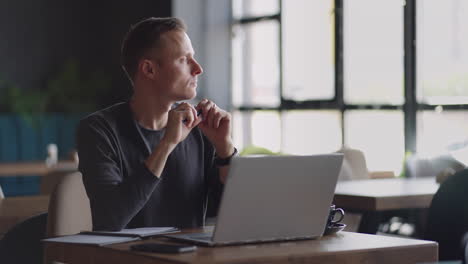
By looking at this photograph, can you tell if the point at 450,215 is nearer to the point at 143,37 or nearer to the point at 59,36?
the point at 143,37

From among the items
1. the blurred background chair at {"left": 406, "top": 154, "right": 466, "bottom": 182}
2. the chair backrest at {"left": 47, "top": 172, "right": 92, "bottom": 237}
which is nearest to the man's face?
the chair backrest at {"left": 47, "top": 172, "right": 92, "bottom": 237}

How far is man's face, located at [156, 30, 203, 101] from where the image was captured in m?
2.68

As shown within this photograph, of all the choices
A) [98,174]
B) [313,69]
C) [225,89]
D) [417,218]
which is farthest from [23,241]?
[225,89]

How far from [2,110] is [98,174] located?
7655 mm

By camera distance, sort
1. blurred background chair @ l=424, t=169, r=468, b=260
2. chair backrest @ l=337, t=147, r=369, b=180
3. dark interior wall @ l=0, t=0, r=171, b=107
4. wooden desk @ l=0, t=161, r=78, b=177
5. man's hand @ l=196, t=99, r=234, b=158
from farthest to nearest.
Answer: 1. dark interior wall @ l=0, t=0, r=171, b=107
2. wooden desk @ l=0, t=161, r=78, b=177
3. chair backrest @ l=337, t=147, r=369, b=180
4. blurred background chair @ l=424, t=169, r=468, b=260
5. man's hand @ l=196, t=99, r=234, b=158

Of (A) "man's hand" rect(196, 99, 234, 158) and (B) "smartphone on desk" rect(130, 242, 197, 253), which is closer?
(B) "smartphone on desk" rect(130, 242, 197, 253)

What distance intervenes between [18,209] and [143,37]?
1159 mm

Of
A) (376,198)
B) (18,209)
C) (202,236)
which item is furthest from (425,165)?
(202,236)

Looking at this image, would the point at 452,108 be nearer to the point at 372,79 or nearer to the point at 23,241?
the point at 372,79

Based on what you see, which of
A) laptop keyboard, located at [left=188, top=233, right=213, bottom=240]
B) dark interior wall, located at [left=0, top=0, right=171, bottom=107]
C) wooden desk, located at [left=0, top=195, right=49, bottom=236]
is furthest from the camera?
dark interior wall, located at [left=0, top=0, right=171, bottom=107]

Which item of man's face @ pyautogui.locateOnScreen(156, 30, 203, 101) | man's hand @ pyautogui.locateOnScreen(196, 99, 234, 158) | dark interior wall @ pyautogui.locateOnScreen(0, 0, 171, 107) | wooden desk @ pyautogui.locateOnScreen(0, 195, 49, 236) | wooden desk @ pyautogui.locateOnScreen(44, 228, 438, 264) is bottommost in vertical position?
wooden desk @ pyautogui.locateOnScreen(0, 195, 49, 236)

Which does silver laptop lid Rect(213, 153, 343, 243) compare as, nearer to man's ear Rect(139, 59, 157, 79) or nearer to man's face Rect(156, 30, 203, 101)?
man's face Rect(156, 30, 203, 101)

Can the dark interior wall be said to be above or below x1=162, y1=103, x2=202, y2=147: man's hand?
above

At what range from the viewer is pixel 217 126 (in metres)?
2.66
